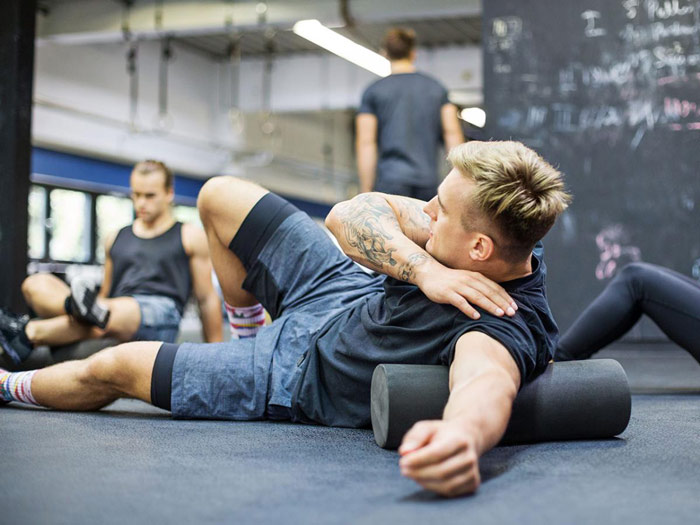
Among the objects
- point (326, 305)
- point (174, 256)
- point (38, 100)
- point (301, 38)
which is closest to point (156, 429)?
point (326, 305)

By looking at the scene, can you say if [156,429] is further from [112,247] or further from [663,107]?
[663,107]

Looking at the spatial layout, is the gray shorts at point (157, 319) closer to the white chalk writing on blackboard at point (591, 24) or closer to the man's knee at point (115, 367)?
the man's knee at point (115, 367)

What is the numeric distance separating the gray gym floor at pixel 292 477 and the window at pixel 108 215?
8.44 metres

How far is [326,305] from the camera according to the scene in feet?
6.43

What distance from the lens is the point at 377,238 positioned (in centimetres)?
173

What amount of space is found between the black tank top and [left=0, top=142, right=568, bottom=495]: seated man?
1.28m

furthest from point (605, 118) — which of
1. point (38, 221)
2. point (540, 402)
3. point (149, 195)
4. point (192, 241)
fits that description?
point (38, 221)

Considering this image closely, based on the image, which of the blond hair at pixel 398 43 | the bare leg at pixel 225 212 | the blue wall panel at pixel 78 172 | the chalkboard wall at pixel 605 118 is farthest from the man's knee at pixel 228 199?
the blue wall panel at pixel 78 172

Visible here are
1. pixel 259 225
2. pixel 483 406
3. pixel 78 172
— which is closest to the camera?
pixel 483 406

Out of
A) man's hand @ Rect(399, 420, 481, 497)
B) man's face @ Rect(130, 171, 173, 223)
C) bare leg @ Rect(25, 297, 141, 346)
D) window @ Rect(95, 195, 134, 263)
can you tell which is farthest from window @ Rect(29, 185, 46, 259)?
man's hand @ Rect(399, 420, 481, 497)

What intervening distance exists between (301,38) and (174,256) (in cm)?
757

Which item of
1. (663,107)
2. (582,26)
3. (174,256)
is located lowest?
(174,256)

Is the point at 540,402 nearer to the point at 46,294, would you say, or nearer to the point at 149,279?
the point at 149,279

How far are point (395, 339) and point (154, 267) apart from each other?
2.05 metres
